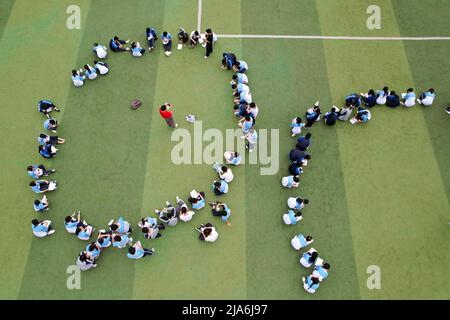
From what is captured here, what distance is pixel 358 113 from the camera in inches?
513

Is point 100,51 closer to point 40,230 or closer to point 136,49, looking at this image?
point 136,49

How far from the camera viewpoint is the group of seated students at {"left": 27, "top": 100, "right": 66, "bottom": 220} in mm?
11094

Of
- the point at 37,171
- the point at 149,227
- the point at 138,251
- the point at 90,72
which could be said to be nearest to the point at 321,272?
the point at 149,227

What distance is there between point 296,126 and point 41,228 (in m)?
9.08

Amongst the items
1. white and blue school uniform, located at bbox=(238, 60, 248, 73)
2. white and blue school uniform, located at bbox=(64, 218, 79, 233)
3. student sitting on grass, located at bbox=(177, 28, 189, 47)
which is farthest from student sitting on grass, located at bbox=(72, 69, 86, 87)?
white and blue school uniform, located at bbox=(238, 60, 248, 73)

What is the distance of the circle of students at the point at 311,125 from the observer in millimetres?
10516

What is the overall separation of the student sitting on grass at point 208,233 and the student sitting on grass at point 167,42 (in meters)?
7.73

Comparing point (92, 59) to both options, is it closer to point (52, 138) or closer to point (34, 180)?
point (52, 138)

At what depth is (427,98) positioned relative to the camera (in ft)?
43.5

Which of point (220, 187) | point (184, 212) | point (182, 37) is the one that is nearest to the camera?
point (184, 212)

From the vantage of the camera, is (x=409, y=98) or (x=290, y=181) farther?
(x=409, y=98)

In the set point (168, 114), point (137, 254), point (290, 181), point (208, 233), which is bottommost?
point (137, 254)

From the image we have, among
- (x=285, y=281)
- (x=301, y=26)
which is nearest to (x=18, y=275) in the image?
(x=285, y=281)

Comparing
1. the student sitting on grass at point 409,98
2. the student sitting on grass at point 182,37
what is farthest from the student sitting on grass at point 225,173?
the student sitting on grass at point 409,98
